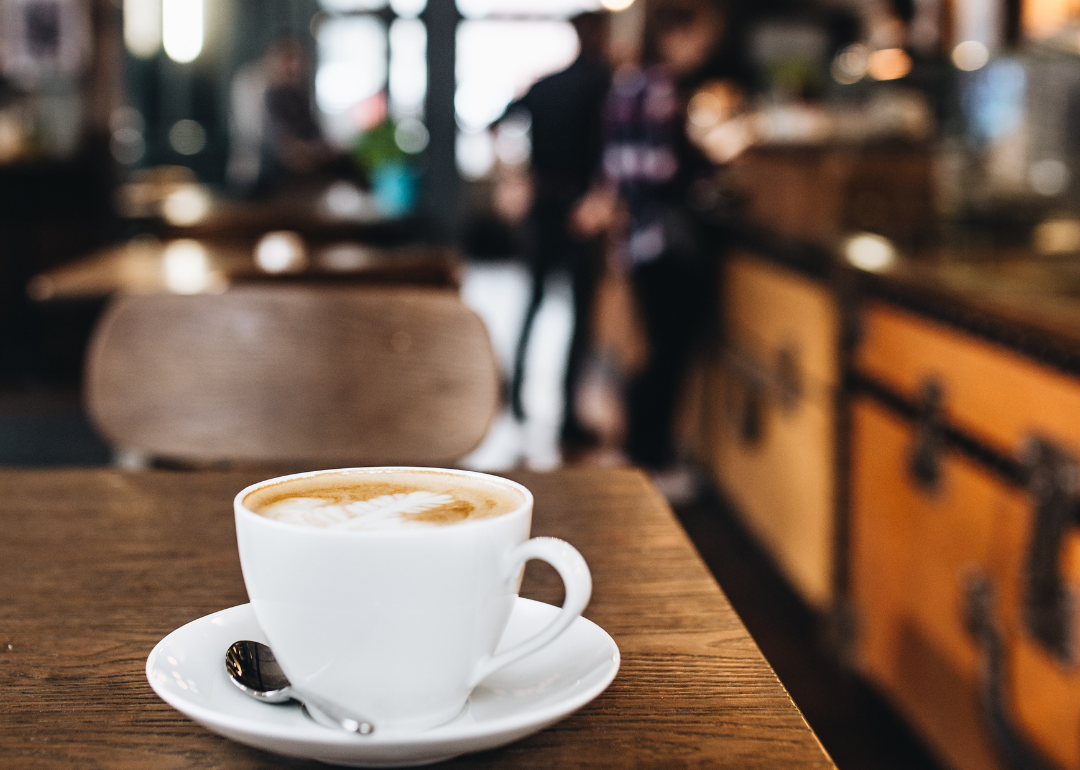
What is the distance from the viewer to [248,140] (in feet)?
30.5

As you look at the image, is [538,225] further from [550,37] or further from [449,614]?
[550,37]

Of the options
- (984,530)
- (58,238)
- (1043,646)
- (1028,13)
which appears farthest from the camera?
(58,238)

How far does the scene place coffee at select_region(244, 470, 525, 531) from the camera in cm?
45

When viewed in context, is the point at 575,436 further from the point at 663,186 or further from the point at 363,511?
the point at 363,511

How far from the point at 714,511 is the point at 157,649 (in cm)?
315

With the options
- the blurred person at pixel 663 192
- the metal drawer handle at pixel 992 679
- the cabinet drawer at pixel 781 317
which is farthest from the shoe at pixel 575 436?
the metal drawer handle at pixel 992 679

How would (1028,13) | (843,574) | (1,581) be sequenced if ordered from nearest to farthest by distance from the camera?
(1,581) < (843,574) < (1028,13)

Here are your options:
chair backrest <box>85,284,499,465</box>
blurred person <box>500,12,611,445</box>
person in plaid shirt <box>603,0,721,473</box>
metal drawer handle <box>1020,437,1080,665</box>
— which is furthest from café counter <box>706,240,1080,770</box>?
blurred person <box>500,12,611,445</box>

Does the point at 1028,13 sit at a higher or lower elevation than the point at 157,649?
higher

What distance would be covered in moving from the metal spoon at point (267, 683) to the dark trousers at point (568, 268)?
12.0 feet

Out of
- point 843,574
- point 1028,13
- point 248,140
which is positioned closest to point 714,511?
point 843,574

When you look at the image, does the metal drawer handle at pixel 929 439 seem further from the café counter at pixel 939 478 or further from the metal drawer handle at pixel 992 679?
the metal drawer handle at pixel 992 679

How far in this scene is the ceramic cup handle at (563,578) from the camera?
0.44m

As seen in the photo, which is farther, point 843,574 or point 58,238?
point 58,238
